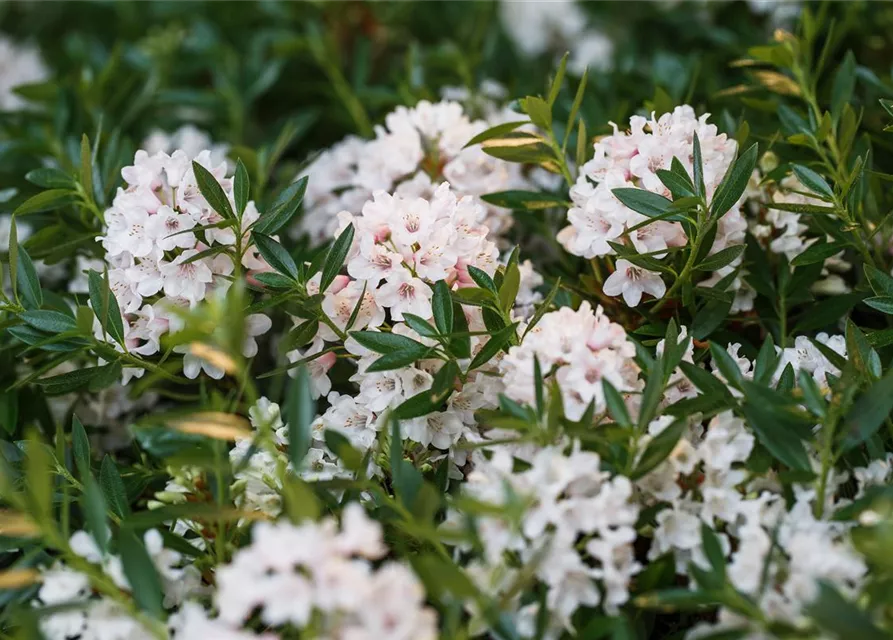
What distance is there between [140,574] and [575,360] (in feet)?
1.24

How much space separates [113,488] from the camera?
86 centimetres

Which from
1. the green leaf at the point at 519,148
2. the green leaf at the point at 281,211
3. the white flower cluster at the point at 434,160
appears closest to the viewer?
the green leaf at the point at 281,211

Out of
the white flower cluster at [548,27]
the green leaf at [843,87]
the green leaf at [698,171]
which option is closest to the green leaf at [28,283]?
the green leaf at [698,171]

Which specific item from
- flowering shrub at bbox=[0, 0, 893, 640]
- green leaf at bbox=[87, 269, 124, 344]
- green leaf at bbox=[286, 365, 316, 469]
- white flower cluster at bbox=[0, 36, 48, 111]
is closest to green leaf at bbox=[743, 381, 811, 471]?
flowering shrub at bbox=[0, 0, 893, 640]

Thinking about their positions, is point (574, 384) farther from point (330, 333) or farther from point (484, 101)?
point (484, 101)

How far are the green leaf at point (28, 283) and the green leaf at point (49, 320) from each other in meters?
0.04

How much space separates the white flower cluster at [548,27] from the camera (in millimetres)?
1794

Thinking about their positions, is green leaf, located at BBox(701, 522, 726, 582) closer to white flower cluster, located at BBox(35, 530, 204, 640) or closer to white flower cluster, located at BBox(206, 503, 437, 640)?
white flower cluster, located at BBox(206, 503, 437, 640)

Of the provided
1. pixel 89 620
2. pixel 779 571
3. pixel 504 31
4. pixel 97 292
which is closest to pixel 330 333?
pixel 97 292

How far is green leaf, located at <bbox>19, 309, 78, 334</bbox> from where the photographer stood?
89 centimetres

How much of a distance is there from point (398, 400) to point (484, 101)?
0.69 metres

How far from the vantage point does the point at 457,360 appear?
0.88 m

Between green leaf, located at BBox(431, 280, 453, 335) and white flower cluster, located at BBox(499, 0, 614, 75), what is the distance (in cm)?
105

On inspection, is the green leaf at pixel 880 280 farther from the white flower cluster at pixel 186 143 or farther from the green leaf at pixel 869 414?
the white flower cluster at pixel 186 143
